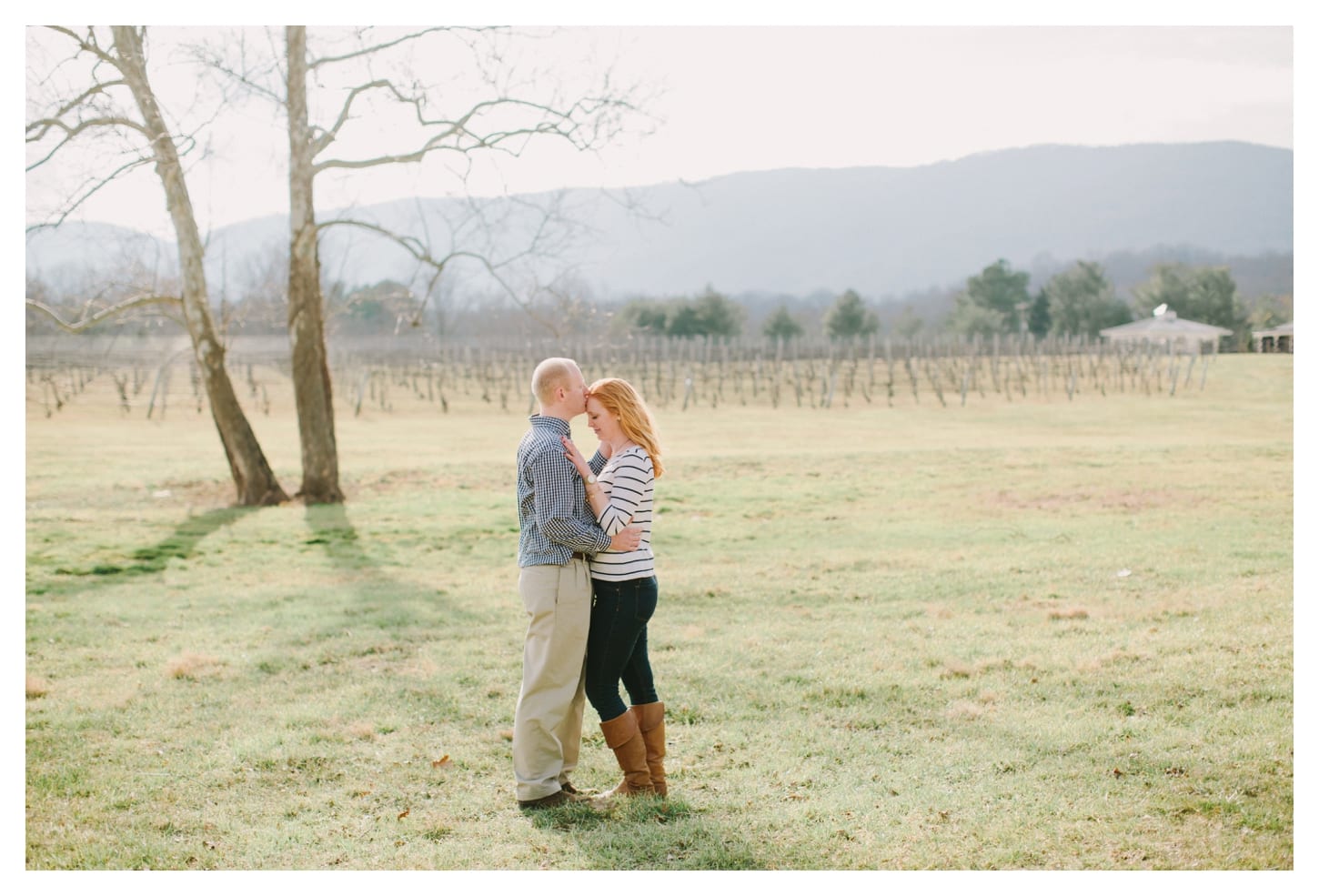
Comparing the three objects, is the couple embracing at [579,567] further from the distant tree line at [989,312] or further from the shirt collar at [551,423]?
the distant tree line at [989,312]

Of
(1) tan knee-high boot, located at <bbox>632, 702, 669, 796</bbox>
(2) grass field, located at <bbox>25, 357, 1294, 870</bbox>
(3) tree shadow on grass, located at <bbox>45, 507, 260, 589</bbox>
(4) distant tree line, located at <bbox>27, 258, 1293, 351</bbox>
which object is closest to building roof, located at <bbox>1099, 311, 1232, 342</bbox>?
(4) distant tree line, located at <bbox>27, 258, 1293, 351</bbox>

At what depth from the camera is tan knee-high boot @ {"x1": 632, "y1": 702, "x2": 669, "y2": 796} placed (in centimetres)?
355

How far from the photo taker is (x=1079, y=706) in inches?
180

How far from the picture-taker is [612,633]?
11.2 ft

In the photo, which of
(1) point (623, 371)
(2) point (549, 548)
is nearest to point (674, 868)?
(2) point (549, 548)

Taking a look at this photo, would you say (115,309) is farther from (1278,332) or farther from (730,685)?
(1278,332)

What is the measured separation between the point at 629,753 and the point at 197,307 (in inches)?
386

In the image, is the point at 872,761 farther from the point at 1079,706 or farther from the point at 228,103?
the point at 228,103

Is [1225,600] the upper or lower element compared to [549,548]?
lower

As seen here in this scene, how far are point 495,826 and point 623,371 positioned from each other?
32.6 m

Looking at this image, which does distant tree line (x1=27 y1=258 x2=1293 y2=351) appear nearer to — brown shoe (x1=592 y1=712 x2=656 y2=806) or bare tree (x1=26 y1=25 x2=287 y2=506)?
bare tree (x1=26 y1=25 x2=287 y2=506)

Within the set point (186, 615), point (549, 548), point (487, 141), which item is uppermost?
point (487, 141)

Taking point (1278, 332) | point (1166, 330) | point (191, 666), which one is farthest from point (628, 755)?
point (1166, 330)

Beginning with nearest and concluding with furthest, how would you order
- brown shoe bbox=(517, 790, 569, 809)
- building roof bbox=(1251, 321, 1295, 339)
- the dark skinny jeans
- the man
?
the man < the dark skinny jeans < brown shoe bbox=(517, 790, 569, 809) < building roof bbox=(1251, 321, 1295, 339)
